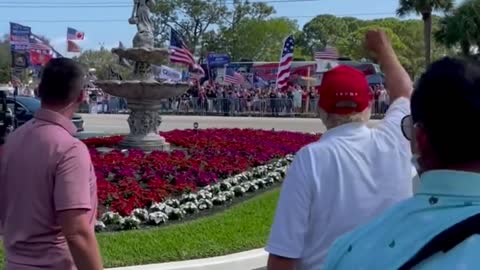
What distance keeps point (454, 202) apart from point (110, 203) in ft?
27.1

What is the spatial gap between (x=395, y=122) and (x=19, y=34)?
38.8m

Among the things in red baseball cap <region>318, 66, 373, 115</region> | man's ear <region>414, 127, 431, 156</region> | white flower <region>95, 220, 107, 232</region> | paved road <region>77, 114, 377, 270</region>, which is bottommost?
paved road <region>77, 114, 377, 270</region>

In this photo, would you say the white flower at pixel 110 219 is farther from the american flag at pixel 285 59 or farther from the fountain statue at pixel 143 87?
the american flag at pixel 285 59

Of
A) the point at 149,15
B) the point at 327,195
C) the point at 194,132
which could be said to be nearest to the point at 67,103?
the point at 327,195

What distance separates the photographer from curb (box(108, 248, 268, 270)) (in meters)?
7.12

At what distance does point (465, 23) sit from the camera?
116 feet

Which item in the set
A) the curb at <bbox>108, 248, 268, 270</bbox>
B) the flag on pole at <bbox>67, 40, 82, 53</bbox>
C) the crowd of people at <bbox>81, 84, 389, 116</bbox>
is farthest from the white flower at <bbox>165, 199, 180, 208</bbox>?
the flag on pole at <bbox>67, 40, 82, 53</bbox>

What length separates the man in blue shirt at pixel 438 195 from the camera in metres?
1.50

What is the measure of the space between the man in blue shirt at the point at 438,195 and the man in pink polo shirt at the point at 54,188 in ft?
5.93

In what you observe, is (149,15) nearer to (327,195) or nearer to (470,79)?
(327,195)

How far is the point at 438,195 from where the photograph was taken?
1.60m

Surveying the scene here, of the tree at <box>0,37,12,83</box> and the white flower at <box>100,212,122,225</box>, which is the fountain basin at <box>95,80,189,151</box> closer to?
the white flower at <box>100,212,122,225</box>

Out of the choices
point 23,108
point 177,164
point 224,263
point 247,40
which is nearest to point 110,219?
point 224,263

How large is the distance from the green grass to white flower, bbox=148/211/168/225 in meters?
0.24
